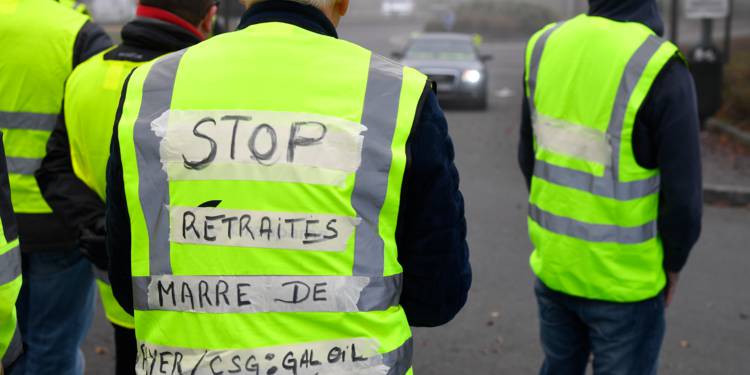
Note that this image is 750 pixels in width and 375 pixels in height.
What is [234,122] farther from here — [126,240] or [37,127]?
[37,127]

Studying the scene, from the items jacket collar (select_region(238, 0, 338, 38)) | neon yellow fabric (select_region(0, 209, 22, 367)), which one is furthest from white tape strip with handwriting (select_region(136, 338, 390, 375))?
jacket collar (select_region(238, 0, 338, 38))

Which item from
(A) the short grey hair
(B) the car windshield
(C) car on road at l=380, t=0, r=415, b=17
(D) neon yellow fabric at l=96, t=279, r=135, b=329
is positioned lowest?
(C) car on road at l=380, t=0, r=415, b=17

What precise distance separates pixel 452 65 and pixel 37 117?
15.2 meters

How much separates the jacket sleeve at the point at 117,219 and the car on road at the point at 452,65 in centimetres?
1539

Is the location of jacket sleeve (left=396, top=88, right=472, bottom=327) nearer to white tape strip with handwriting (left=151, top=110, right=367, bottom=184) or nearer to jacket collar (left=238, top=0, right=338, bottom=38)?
white tape strip with handwriting (left=151, top=110, right=367, bottom=184)

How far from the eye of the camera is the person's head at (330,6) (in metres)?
2.29

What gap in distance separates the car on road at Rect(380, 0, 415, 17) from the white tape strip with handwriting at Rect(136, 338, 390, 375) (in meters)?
65.5

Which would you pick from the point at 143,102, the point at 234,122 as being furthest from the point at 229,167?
the point at 143,102

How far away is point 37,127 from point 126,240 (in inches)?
69.9

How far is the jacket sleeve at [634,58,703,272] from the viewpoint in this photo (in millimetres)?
3301

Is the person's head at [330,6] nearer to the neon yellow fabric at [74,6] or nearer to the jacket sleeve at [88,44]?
the jacket sleeve at [88,44]

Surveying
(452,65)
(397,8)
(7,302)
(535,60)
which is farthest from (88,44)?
(397,8)

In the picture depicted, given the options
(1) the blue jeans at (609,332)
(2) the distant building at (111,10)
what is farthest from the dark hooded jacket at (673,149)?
(2) the distant building at (111,10)

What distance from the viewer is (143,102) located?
2.21m
